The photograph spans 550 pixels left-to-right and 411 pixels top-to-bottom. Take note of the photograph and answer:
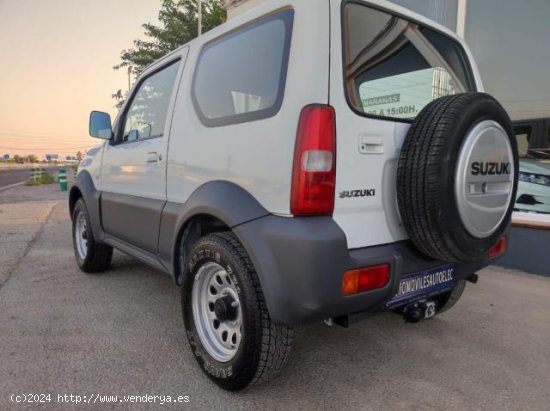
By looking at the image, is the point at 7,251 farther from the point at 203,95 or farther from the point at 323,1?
the point at 323,1

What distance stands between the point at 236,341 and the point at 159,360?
58cm

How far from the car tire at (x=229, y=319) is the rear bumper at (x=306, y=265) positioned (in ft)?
0.40

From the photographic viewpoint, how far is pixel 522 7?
5.57 m

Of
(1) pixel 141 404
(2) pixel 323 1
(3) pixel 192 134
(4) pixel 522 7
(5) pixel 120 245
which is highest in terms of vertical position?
(4) pixel 522 7

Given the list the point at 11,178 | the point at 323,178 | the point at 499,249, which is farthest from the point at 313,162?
the point at 11,178

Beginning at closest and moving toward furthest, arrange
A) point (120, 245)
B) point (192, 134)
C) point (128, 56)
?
1. point (192, 134)
2. point (120, 245)
3. point (128, 56)

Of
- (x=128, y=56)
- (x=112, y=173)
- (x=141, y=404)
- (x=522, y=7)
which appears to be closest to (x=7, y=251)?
(x=112, y=173)

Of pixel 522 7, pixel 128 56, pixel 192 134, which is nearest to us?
pixel 192 134

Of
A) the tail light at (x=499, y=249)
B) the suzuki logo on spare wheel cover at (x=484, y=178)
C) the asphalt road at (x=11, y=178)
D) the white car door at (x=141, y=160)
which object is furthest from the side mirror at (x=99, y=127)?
the asphalt road at (x=11, y=178)

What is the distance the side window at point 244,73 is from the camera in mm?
1922

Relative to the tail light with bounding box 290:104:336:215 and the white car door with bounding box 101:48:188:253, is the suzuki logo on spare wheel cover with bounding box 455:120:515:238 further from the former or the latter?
the white car door with bounding box 101:48:188:253

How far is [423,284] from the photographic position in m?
2.12

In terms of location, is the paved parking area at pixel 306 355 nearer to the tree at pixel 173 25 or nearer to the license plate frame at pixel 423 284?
the license plate frame at pixel 423 284

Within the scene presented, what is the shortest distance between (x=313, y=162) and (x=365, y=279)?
56cm
